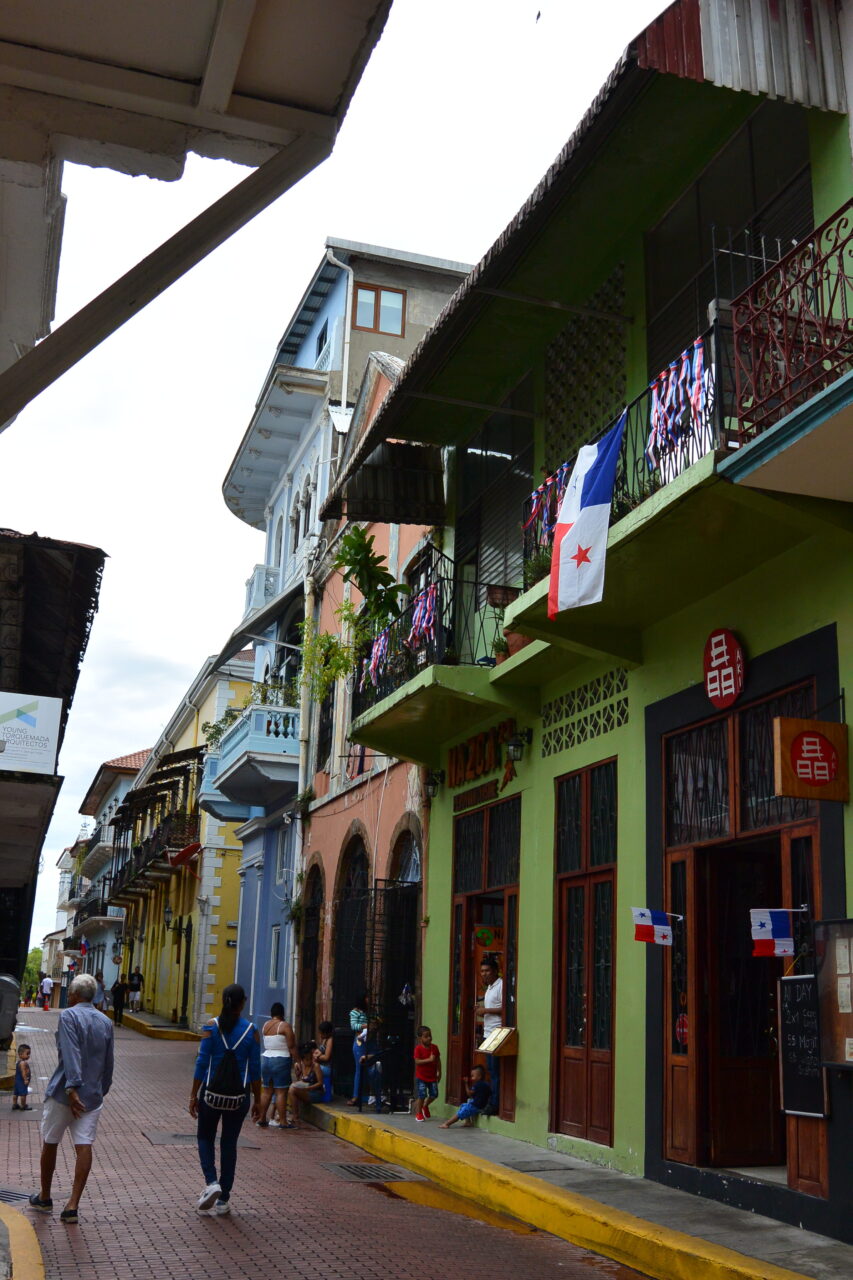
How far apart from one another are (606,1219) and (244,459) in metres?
23.3

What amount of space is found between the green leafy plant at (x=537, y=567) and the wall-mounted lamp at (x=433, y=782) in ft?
16.2

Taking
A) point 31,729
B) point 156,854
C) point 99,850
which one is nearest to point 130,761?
point 99,850

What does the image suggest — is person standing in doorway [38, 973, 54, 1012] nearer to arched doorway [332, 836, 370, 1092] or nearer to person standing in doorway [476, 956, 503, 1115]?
arched doorway [332, 836, 370, 1092]

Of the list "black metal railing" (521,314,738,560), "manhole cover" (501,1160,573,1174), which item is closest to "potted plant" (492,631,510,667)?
"black metal railing" (521,314,738,560)

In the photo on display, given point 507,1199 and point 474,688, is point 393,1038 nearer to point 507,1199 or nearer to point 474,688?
point 474,688

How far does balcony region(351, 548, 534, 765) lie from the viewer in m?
14.2

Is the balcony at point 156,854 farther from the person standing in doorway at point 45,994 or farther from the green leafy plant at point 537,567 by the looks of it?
the green leafy plant at point 537,567

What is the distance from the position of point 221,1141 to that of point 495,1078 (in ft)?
17.7

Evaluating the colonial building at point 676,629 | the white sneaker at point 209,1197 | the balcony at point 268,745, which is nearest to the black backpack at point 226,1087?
the white sneaker at point 209,1197

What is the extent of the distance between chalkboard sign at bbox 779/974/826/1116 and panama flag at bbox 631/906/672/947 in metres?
1.67

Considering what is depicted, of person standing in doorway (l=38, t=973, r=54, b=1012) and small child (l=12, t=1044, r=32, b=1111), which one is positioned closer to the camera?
small child (l=12, t=1044, r=32, b=1111)

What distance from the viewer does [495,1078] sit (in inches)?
550

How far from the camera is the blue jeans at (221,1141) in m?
9.16

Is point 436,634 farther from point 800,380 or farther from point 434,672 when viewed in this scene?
point 800,380
